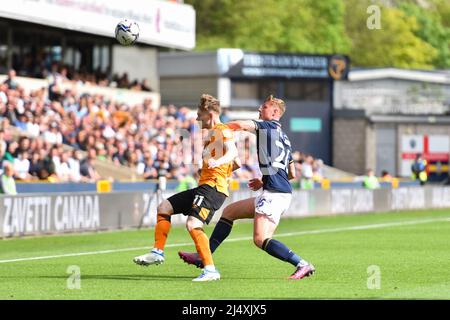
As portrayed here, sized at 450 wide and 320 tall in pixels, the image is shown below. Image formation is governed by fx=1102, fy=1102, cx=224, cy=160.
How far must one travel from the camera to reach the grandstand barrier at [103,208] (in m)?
22.4

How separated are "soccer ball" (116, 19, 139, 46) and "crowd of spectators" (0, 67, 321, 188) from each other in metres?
8.15

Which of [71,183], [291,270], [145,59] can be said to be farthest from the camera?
[145,59]

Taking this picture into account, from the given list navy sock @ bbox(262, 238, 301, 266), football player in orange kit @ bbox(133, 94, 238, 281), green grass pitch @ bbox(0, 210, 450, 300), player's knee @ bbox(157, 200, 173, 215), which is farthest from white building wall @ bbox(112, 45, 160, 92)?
navy sock @ bbox(262, 238, 301, 266)

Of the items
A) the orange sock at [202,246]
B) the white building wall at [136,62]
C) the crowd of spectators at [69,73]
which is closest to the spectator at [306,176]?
the crowd of spectators at [69,73]

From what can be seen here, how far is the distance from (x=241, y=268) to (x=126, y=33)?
5.09 m

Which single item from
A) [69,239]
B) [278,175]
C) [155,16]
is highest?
[155,16]

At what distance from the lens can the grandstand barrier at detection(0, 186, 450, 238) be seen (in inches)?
881

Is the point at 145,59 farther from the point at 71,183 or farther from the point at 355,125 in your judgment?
the point at 71,183

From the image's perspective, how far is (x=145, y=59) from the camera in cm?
5297

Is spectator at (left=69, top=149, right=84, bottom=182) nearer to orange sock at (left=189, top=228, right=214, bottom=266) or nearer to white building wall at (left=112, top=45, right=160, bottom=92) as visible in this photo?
orange sock at (left=189, top=228, right=214, bottom=266)

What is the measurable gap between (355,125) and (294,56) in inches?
224

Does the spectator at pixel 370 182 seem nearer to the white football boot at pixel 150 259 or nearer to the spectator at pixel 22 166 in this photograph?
the spectator at pixel 22 166

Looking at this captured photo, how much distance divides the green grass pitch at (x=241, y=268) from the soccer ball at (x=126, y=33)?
138 inches

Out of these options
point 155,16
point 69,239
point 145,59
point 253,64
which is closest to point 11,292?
point 69,239
